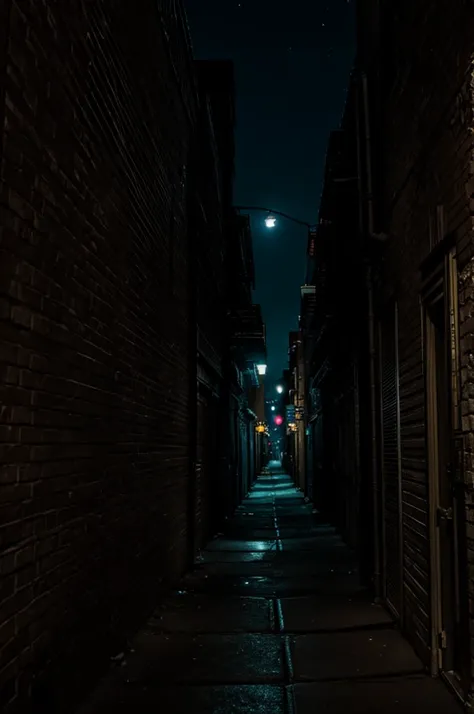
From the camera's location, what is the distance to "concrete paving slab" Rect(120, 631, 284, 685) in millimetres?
5586

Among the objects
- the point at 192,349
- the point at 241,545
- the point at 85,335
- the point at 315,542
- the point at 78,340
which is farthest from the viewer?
→ the point at 315,542

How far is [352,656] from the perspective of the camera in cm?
615

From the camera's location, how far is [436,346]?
5.73m

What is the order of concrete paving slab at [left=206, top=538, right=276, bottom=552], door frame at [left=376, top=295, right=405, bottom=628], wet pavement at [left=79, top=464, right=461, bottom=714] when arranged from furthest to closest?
concrete paving slab at [left=206, top=538, right=276, bottom=552], door frame at [left=376, top=295, right=405, bottom=628], wet pavement at [left=79, top=464, right=461, bottom=714]

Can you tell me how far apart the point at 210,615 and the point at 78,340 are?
4.29 metres

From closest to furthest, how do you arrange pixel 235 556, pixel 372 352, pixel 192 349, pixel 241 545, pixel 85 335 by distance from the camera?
pixel 85 335
pixel 372 352
pixel 192 349
pixel 235 556
pixel 241 545

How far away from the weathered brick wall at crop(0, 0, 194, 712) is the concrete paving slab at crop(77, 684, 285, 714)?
0.24 metres

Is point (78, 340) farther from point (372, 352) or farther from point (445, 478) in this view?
point (372, 352)

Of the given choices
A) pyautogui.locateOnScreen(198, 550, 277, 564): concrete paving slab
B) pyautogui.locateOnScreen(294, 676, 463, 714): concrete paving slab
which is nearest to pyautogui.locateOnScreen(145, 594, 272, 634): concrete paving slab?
pyautogui.locateOnScreen(294, 676, 463, 714): concrete paving slab

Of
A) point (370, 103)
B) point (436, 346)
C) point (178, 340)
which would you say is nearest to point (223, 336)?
point (178, 340)

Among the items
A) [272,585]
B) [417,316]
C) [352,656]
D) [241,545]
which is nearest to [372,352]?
[417,316]

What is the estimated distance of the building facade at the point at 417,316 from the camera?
14.9ft

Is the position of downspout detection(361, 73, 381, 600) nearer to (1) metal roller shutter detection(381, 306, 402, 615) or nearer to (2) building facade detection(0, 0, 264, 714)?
(1) metal roller shutter detection(381, 306, 402, 615)

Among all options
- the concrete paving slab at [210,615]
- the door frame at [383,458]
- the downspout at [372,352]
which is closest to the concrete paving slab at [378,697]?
the door frame at [383,458]
